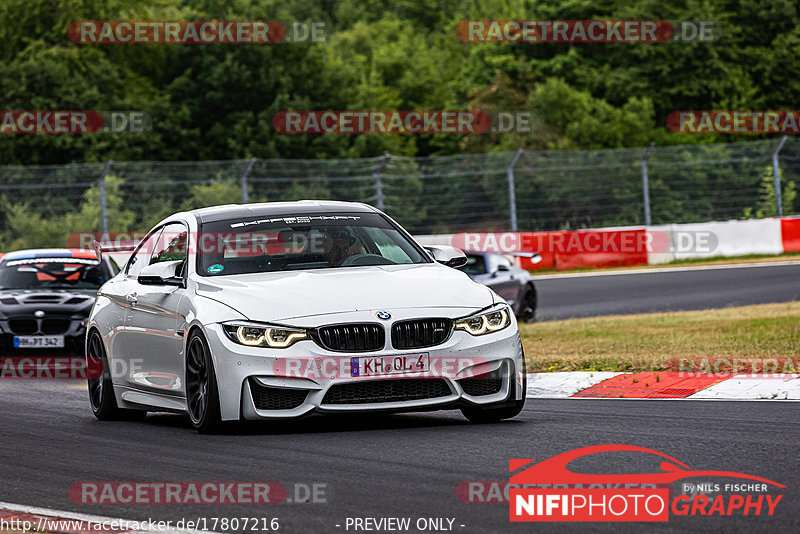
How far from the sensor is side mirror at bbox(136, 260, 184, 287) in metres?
9.24

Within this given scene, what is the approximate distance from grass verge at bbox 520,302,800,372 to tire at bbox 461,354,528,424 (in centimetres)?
310

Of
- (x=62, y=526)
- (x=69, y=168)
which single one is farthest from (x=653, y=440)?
(x=69, y=168)

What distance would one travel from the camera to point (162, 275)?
30.3 ft

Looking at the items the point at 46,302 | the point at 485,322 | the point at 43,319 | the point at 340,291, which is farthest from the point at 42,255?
the point at 485,322

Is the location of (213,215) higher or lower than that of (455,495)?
higher

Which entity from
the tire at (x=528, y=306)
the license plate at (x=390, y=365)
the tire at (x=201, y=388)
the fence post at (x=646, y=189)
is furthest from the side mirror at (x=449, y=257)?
the fence post at (x=646, y=189)

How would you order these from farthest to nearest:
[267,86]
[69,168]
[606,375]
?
[267,86]
[69,168]
[606,375]

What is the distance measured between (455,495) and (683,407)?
11.8 feet

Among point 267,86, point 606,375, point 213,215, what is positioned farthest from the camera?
point 267,86

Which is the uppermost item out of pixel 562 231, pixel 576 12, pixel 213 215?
pixel 576 12

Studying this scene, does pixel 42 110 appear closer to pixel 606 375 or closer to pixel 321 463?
pixel 606 375

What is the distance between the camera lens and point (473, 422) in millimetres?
8836

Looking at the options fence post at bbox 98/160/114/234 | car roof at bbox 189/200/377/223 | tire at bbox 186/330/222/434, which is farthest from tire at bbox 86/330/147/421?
fence post at bbox 98/160/114/234

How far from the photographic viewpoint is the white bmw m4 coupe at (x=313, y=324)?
8.16 metres
